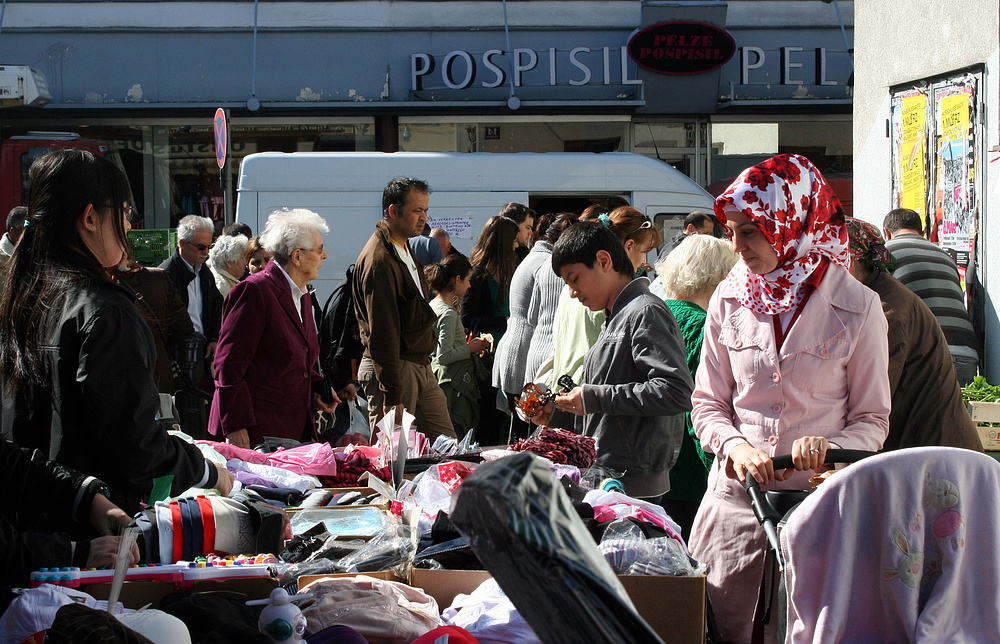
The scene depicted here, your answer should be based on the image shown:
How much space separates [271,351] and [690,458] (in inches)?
87.4

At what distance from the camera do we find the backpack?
637 cm

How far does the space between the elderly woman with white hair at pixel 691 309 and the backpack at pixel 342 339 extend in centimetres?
259

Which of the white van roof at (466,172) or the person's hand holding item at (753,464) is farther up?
the white van roof at (466,172)

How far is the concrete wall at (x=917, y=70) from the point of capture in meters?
6.04

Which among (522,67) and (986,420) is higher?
(522,67)

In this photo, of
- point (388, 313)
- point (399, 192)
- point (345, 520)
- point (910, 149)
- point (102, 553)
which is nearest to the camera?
point (102, 553)

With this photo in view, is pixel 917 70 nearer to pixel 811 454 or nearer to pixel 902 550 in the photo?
A: pixel 811 454

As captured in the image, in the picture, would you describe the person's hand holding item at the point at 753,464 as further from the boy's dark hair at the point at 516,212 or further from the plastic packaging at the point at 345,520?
the boy's dark hair at the point at 516,212

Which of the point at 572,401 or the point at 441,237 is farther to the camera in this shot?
the point at 441,237

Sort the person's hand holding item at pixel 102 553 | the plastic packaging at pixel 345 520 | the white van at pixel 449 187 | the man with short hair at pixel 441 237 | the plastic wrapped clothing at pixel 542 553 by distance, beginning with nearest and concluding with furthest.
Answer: the plastic wrapped clothing at pixel 542 553 → the person's hand holding item at pixel 102 553 → the plastic packaging at pixel 345 520 → the man with short hair at pixel 441 237 → the white van at pixel 449 187

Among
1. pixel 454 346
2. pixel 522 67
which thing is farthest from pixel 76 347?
pixel 522 67

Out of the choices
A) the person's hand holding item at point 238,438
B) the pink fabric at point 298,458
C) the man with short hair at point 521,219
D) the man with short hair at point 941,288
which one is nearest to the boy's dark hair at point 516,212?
the man with short hair at point 521,219

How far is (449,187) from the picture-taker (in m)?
10.5

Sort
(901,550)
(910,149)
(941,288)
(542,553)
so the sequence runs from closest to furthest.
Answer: (542,553) → (901,550) → (941,288) → (910,149)
